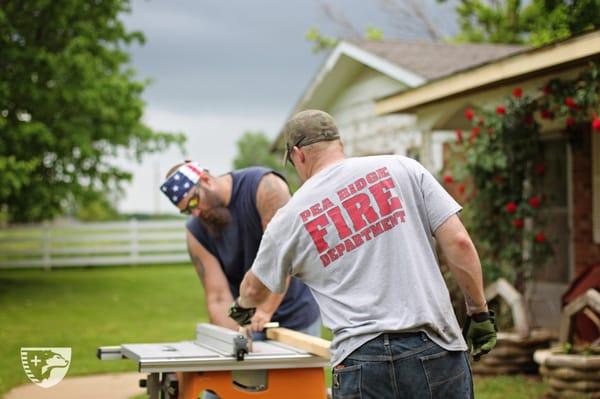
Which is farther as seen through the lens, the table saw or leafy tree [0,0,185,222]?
leafy tree [0,0,185,222]

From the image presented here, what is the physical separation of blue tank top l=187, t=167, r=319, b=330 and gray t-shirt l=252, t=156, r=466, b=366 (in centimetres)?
154

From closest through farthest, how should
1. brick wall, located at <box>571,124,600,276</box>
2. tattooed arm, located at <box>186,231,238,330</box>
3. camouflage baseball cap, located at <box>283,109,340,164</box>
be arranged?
1. camouflage baseball cap, located at <box>283,109,340,164</box>
2. tattooed arm, located at <box>186,231,238,330</box>
3. brick wall, located at <box>571,124,600,276</box>

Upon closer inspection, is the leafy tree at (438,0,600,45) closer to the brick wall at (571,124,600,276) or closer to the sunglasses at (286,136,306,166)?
the brick wall at (571,124,600,276)

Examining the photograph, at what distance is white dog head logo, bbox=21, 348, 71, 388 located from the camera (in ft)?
11.7

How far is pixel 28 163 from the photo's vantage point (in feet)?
50.6

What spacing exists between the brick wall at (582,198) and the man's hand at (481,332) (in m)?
6.88

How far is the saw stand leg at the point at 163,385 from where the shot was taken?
4069 millimetres

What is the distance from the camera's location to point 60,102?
55.3 ft

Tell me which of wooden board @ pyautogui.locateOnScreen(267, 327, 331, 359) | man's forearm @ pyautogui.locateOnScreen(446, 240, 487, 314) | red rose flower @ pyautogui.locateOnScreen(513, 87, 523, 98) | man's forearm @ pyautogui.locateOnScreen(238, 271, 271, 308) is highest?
red rose flower @ pyautogui.locateOnScreen(513, 87, 523, 98)

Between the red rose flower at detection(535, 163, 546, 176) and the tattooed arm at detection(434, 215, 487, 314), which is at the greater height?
the red rose flower at detection(535, 163, 546, 176)

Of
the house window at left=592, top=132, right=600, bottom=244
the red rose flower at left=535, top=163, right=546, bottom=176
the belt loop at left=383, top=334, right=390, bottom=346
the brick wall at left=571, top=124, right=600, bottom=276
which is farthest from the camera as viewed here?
the brick wall at left=571, top=124, right=600, bottom=276

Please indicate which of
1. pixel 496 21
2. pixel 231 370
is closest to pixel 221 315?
pixel 231 370

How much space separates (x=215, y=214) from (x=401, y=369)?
6.45 feet

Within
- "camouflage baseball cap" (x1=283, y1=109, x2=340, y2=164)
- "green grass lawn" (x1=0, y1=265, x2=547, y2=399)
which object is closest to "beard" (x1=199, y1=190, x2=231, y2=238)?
"camouflage baseball cap" (x1=283, y1=109, x2=340, y2=164)
